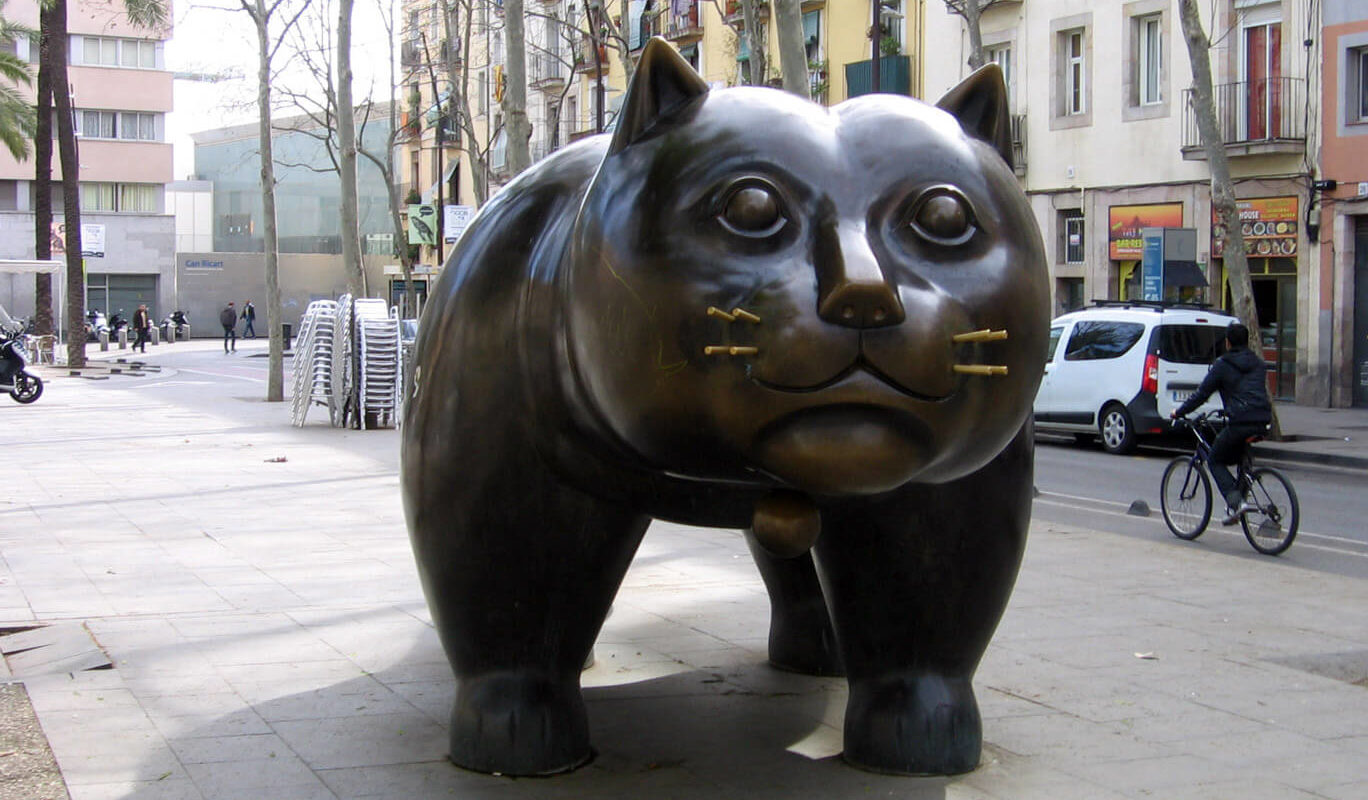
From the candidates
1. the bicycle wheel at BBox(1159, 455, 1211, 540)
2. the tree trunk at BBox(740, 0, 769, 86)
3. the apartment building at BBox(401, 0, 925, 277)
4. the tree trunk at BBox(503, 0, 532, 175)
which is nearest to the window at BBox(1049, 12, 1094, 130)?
the apartment building at BBox(401, 0, 925, 277)

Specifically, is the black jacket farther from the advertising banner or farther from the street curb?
the advertising banner

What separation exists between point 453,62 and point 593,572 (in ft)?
95.1

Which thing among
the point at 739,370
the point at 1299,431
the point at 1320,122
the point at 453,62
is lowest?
the point at 1299,431

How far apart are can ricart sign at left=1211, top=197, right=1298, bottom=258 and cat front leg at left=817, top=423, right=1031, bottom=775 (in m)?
21.6

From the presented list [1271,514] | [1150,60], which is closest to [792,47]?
[1271,514]

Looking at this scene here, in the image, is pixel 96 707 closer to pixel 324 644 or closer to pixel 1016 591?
pixel 324 644

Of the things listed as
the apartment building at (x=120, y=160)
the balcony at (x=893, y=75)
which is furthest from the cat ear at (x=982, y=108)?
the apartment building at (x=120, y=160)

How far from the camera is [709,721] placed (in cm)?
511

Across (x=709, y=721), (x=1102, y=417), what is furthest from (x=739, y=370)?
(x=1102, y=417)

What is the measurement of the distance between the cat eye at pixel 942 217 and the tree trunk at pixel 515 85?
13390 millimetres

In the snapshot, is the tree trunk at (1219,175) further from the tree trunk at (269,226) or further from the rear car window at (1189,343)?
the tree trunk at (269,226)

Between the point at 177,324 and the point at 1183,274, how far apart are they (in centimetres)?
4612

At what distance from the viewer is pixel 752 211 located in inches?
132

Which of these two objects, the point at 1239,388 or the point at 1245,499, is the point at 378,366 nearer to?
the point at 1239,388
